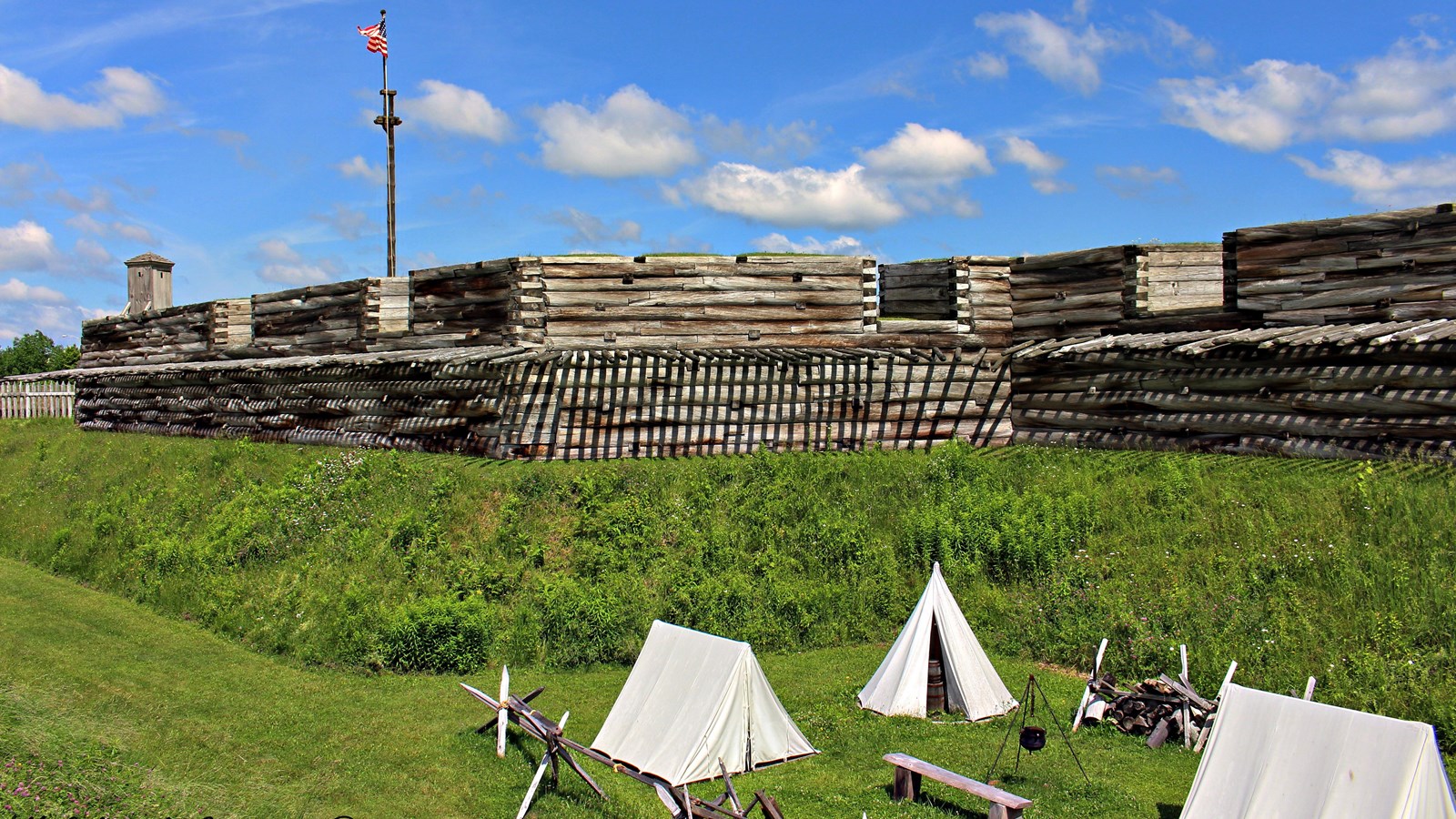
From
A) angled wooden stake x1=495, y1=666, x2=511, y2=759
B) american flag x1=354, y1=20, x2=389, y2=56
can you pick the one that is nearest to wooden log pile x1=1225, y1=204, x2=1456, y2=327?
angled wooden stake x1=495, y1=666, x2=511, y2=759

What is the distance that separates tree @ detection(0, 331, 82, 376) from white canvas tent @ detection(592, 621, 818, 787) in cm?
5474

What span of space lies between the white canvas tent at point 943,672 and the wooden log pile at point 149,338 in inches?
A: 982

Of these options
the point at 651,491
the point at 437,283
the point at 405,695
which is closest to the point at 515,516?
the point at 651,491

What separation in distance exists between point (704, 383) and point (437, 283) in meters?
6.11

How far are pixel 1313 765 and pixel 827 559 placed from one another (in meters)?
9.05

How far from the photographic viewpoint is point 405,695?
42.4ft

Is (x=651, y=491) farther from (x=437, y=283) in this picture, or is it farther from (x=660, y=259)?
(x=437, y=283)

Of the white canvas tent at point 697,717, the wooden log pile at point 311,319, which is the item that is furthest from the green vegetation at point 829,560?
the wooden log pile at point 311,319

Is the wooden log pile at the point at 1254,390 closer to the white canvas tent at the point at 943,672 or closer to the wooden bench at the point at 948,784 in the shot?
the white canvas tent at the point at 943,672

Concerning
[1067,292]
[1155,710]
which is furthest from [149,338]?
[1155,710]

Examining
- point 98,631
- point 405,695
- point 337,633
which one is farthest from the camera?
point 98,631

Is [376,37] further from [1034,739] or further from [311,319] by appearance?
[1034,739]

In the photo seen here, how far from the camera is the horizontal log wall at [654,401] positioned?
17.9 meters

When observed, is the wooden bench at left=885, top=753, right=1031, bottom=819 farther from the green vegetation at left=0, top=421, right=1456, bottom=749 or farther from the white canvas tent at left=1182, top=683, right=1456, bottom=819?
the green vegetation at left=0, top=421, right=1456, bottom=749
